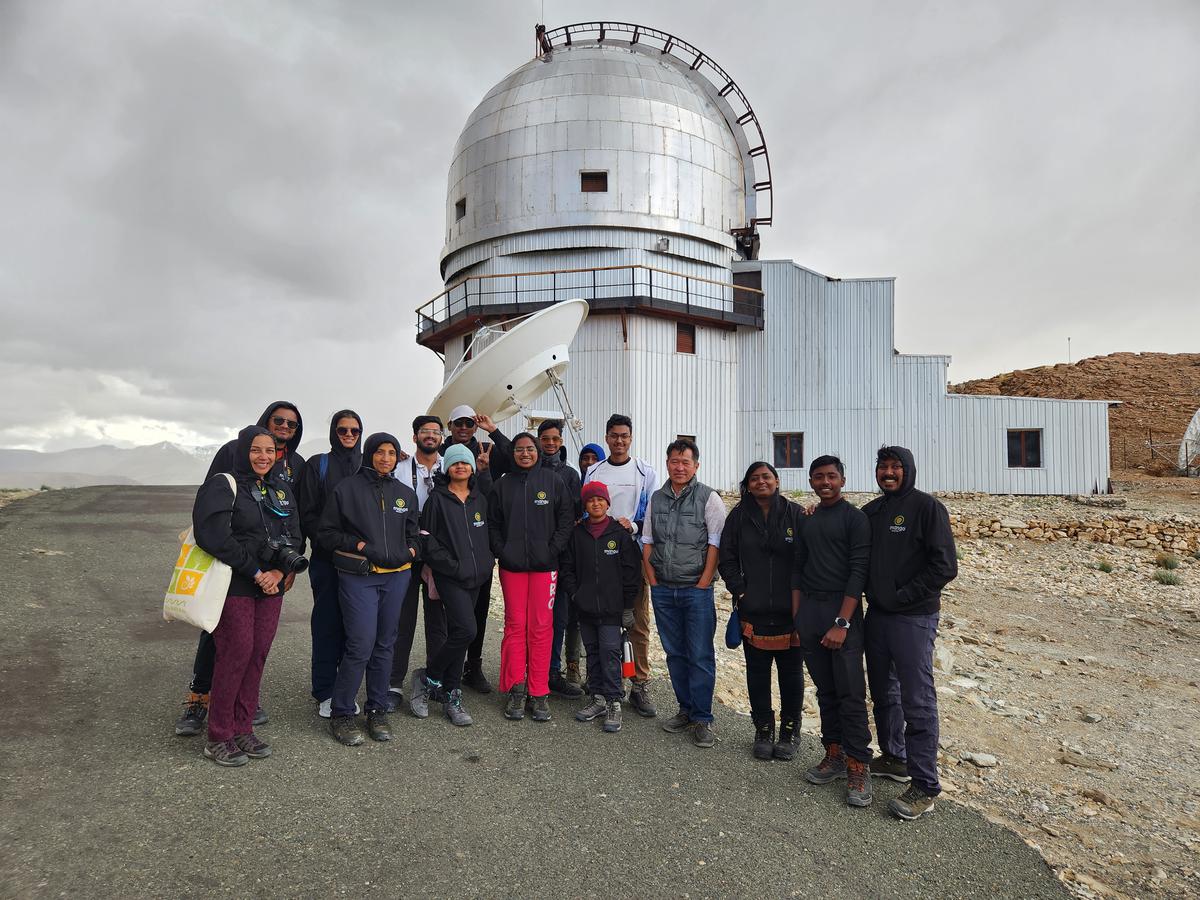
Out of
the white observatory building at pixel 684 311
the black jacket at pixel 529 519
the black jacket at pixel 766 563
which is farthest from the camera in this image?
the white observatory building at pixel 684 311

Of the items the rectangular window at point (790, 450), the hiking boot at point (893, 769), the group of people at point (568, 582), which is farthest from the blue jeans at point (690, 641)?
the rectangular window at point (790, 450)

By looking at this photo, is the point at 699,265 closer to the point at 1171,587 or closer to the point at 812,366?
the point at 812,366

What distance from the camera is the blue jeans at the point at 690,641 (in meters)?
4.90

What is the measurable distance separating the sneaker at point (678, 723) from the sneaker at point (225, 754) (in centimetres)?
270

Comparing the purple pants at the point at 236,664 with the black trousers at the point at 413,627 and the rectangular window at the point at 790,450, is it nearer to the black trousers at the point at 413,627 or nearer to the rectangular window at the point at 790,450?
the black trousers at the point at 413,627

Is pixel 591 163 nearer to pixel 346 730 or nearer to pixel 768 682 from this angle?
pixel 768 682

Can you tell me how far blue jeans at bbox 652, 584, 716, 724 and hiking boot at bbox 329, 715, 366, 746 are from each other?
2.09 meters

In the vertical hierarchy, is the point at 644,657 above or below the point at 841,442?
below

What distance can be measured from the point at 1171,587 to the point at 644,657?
40.7 feet

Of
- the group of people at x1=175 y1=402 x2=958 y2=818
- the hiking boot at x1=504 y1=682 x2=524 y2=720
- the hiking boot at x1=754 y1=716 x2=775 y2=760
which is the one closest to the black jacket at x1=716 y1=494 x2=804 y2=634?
the group of people at x1=175 y1=402 x2=958 y2=818

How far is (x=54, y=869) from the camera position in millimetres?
3010

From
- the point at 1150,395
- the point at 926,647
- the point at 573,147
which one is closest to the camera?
the point at 926,647

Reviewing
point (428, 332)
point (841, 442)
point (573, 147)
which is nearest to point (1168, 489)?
point (841, 442)

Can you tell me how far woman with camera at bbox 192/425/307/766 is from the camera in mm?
4062
